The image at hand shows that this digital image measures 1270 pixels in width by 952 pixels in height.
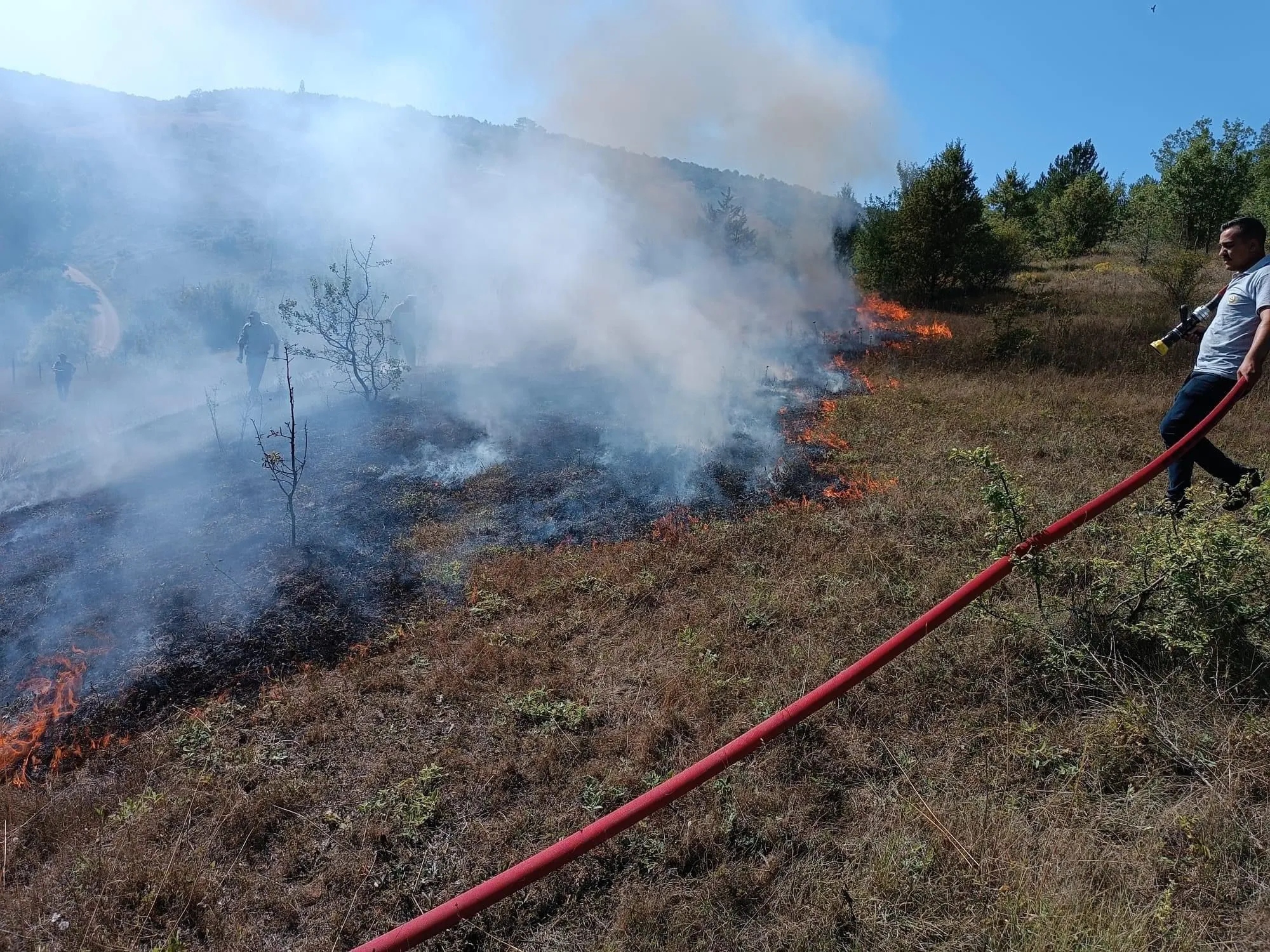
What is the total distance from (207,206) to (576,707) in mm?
36756

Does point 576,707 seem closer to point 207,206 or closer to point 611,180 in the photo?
point 611,180

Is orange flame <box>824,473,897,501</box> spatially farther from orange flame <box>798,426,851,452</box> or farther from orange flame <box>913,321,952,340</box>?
orange flame <box>913,321,952,340</box>

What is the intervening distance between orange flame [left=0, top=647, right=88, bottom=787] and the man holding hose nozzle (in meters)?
6.04

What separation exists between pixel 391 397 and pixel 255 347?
8.87 ft

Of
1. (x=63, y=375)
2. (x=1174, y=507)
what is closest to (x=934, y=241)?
(x=1174, y=507)

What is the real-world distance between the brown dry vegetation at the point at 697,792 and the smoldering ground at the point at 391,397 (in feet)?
3.33

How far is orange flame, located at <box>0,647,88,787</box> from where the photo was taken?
323 centimetres

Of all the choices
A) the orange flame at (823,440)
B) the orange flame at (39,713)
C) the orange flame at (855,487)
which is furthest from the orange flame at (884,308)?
the orange flame at (39,713)

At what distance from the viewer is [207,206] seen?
29.8 m

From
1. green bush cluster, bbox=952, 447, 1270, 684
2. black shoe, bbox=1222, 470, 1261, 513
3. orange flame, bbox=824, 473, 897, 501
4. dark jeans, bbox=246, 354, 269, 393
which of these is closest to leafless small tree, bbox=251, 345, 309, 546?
dark jeans, bbox=246, 354, 269, 393

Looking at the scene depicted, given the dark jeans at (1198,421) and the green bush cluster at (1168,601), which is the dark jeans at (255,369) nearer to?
the green bush cluster at (1168,601)

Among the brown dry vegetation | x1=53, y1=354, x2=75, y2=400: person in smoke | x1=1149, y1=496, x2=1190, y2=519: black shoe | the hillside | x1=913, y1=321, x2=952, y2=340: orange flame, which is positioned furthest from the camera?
the hillside

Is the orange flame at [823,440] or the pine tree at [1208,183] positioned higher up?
the pine tree at [1208,183]

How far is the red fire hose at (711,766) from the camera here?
1865 mm
